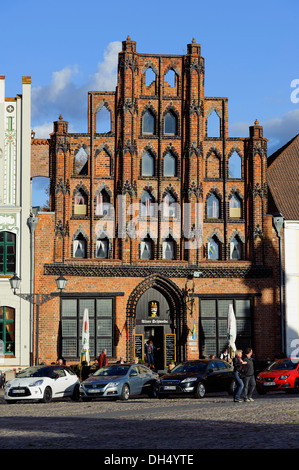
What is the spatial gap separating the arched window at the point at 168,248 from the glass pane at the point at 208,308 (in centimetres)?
278

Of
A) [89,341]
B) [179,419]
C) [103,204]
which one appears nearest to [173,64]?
[103,204]

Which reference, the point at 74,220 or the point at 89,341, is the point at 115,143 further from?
the point at 89,341

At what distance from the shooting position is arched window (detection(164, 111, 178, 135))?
148 feet

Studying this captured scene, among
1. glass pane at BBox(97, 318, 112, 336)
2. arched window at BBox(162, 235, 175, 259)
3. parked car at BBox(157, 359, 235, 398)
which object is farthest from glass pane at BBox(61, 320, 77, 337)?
parked car at BBox(157, 359, 235, 398)

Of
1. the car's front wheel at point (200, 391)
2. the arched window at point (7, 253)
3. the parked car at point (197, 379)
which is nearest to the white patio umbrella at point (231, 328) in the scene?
the parked car at point (197, 379)

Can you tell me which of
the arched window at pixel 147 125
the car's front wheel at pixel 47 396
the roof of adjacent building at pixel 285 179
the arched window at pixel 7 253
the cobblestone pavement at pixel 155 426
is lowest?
the car's front wheel at pixel 47 396

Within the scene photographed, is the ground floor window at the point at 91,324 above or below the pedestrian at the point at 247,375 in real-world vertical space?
above

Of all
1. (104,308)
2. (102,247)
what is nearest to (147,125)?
(102,247)

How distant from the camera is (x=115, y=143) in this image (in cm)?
4462

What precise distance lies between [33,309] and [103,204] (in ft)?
20.3

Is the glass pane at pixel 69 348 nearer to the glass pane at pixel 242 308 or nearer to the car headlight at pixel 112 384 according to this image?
the glass pane at pixel 242 308

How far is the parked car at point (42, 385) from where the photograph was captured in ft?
98.7

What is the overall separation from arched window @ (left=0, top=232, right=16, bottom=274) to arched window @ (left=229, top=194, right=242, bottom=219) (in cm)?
1087

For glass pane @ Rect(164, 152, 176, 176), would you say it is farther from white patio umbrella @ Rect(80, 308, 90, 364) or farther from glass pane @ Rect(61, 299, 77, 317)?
white patio umbrella @ Rect(80, 308, 90, 364)
